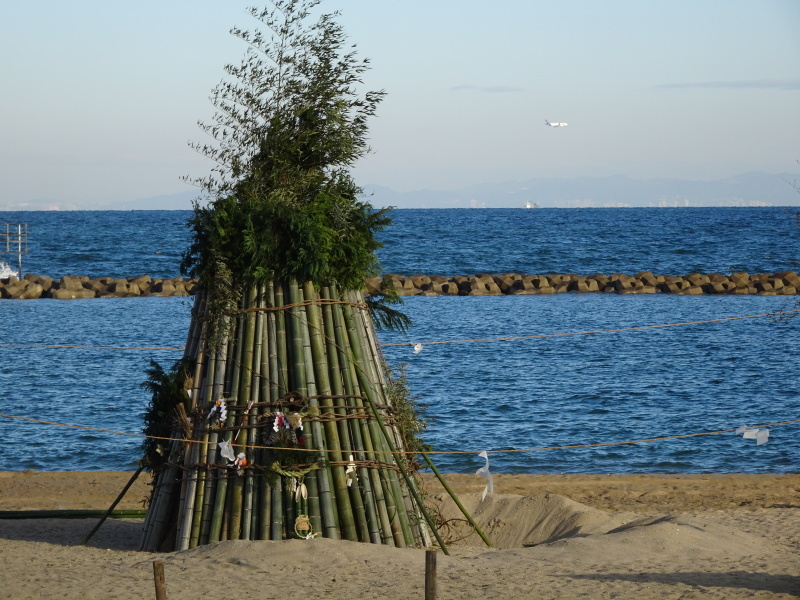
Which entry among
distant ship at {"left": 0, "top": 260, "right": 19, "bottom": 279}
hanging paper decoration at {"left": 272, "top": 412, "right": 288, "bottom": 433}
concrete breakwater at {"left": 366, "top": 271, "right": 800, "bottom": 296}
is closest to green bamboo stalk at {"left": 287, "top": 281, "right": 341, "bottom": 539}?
hanging paper decoration at {"left": 272, "top": 412, "right": 288, "bottom": 433}

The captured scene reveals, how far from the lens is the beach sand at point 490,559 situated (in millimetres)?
7375

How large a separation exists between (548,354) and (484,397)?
6257 millimetres

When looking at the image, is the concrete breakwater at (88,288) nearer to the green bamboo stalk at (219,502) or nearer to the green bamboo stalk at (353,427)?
the green bamboo stalk at (353,427)

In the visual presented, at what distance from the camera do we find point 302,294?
8836 millimetres

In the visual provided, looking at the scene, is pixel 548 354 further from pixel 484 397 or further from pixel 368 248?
pixel 368 248

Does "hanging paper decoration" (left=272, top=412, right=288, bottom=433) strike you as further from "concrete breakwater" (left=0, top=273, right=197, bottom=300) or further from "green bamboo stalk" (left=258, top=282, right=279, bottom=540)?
"concrete breakwater" (left=0, top=273, right=197, bottom=300)

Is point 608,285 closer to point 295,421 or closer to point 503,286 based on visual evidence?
point 503,286

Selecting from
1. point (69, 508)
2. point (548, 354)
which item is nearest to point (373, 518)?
point (69, 508)

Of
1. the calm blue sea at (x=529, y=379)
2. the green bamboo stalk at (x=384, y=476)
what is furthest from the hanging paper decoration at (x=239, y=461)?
the calm blue sea at (x=529, y=379)

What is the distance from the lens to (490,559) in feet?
27.8

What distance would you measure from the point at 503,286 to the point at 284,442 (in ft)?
115

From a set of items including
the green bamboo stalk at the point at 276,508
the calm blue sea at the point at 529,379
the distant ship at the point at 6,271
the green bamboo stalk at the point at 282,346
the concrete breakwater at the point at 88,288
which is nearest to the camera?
the green bamboo stalk at the point at 276,508

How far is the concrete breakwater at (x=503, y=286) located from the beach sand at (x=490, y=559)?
3010 centimetres

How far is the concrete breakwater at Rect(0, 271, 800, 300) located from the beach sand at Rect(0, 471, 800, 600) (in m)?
30.1
